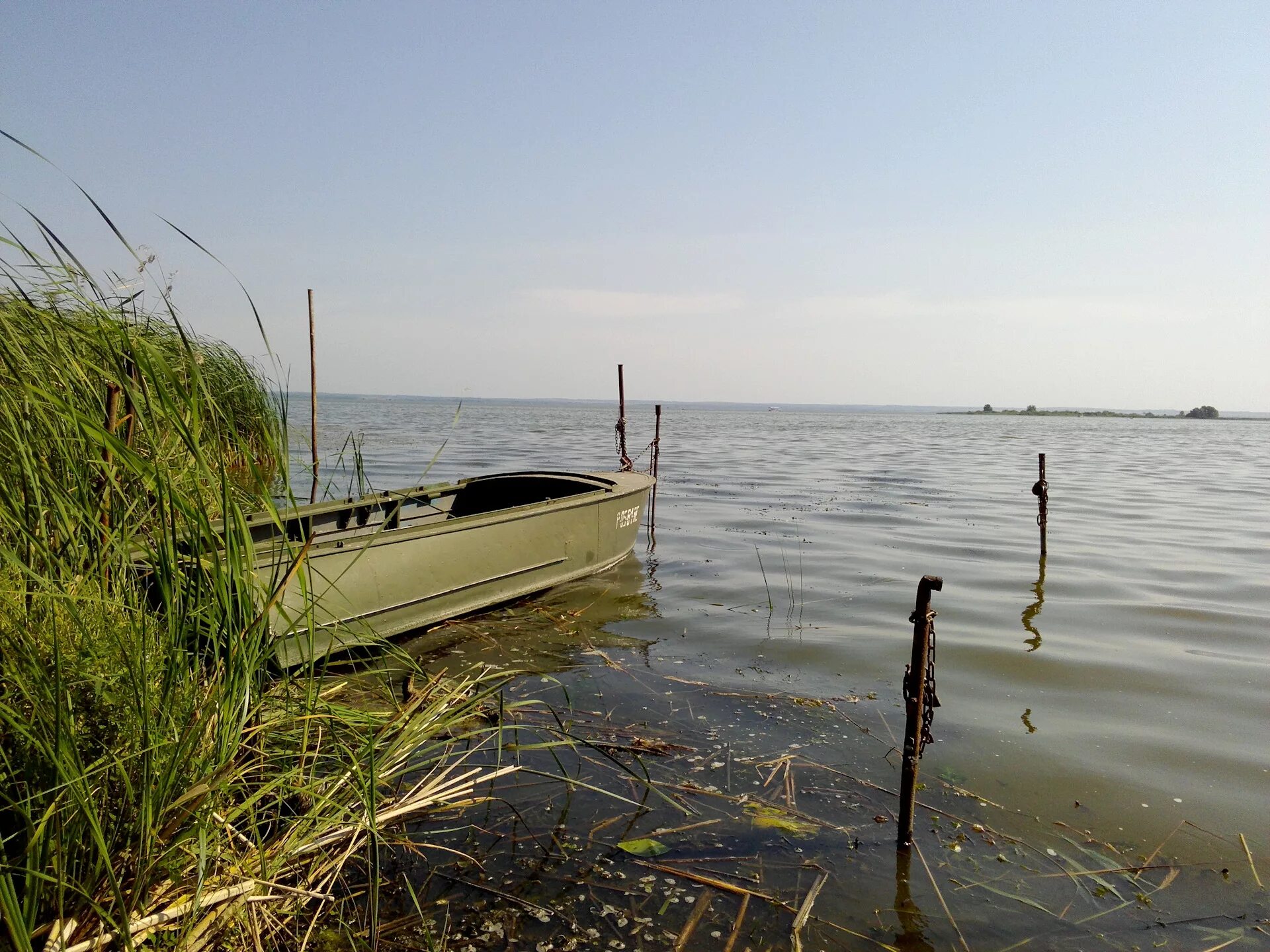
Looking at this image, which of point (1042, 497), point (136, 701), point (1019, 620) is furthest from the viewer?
point (1042, 497)

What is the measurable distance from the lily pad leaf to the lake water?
68.3 inches

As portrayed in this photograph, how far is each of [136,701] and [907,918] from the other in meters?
2.73

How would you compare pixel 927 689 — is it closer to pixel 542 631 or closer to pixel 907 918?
pixel 907 918

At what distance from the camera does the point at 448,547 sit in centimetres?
652

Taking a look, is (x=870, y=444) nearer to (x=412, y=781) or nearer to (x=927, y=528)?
(x=927, y=528)

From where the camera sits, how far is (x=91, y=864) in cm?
211

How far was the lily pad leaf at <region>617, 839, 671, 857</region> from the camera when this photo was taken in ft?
11.1

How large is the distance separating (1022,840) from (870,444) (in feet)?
103

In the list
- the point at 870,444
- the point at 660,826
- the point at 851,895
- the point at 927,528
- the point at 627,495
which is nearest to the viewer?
the point at 851,895

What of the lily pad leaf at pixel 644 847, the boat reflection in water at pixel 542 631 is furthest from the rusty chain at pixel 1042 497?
the lily pad leaf at pixel 644 847

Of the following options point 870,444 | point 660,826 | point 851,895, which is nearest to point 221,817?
point 660,826

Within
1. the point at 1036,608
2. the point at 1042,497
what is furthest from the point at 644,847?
the point at 1042,497

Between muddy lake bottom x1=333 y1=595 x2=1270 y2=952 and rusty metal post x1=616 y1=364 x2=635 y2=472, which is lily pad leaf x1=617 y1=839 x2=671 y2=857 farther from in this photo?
rusty metal post x1=616 y1=364 x2=635 y2=472

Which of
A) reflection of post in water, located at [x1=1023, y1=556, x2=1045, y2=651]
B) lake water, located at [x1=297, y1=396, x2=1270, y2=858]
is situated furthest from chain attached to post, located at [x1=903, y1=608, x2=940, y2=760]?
reflection of post in water, located at [x1=1023, y1=556, x2=1045, y2=651]
